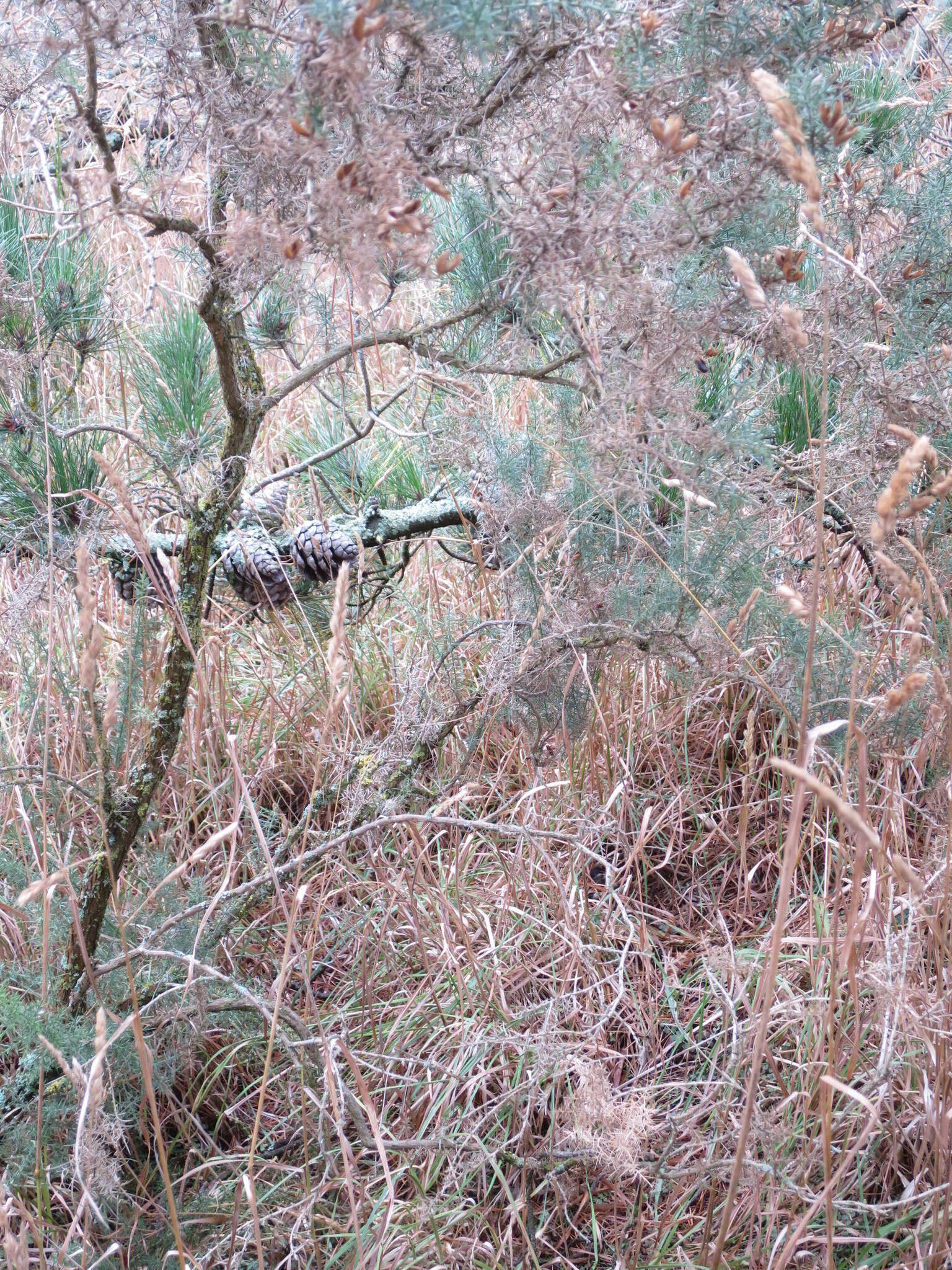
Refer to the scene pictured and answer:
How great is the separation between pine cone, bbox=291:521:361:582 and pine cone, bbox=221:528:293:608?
45 millimetres

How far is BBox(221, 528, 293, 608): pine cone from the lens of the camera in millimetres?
1625

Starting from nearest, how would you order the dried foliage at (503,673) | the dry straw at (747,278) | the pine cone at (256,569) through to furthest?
1. the dry straw at (747,278)
2. the dried foliage at (503,673)
3. the pine cone at (256,569)

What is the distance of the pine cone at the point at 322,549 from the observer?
65.7 inches

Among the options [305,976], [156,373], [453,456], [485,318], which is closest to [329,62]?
[485,318]

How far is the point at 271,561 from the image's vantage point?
5.40 ft

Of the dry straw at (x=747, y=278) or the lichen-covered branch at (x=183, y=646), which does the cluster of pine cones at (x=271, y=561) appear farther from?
the dry straw at (x=747, y=278)

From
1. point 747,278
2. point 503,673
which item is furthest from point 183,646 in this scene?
point 747,278

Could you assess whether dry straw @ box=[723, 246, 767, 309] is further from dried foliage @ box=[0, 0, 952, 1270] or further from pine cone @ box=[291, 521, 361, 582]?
pine cone @ box=[291, 521, 361, 582]

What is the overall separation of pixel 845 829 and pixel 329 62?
0.97 metres

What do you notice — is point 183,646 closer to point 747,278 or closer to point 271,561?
point 271,561

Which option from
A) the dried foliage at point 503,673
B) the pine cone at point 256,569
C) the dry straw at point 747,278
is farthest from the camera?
the pine cone at point 256,569

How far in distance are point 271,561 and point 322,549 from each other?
0.08 m

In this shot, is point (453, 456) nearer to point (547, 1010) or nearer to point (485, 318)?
point (485, 318)

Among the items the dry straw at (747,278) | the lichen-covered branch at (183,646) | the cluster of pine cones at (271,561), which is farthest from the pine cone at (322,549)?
the dry straw at (747,278)
